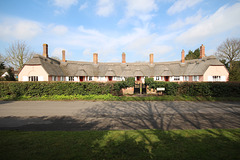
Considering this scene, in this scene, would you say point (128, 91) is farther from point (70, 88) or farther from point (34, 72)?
point (34, 72)

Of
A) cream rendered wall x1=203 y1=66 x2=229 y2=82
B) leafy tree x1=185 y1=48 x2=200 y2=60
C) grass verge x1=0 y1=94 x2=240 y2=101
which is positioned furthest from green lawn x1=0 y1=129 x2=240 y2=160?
leafy tree x1=185 y1=48 x2=200 y2=60

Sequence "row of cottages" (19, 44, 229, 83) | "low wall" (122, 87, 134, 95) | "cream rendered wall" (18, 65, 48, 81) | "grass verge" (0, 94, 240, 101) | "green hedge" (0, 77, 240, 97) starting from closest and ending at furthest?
"grass verge" (0, 94, 240, 101), "green hedge" (0, 77, 240, 97), "low wall" (122, 87, 134, 95), "cream rendered wall" (18, 65, 48, 81), "row of cottages" (19, 44, 229, 83)

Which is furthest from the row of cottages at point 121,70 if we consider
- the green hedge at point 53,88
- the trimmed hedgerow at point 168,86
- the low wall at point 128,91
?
the trimmed hedgerow at point 168,86

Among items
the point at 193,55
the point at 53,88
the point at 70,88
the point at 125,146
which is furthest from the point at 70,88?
the point at 193,55

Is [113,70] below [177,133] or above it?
above

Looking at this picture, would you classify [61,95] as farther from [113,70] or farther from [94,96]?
[113,70]

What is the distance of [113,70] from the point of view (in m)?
35.9

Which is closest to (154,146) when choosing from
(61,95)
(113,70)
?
(61,95)

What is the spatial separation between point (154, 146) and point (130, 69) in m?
33.3

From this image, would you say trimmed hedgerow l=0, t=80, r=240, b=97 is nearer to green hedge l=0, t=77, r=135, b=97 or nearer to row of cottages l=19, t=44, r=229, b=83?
green hedge l=0, t=77, r=135, b=97

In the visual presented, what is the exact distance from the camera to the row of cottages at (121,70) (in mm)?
27203

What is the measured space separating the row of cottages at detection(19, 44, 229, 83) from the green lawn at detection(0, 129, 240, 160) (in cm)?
2595

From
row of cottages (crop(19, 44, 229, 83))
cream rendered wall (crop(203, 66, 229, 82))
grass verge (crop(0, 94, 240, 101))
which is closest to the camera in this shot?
grass verge (crop(0, 94, 240, 101))

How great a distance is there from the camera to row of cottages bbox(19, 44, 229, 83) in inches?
1071
